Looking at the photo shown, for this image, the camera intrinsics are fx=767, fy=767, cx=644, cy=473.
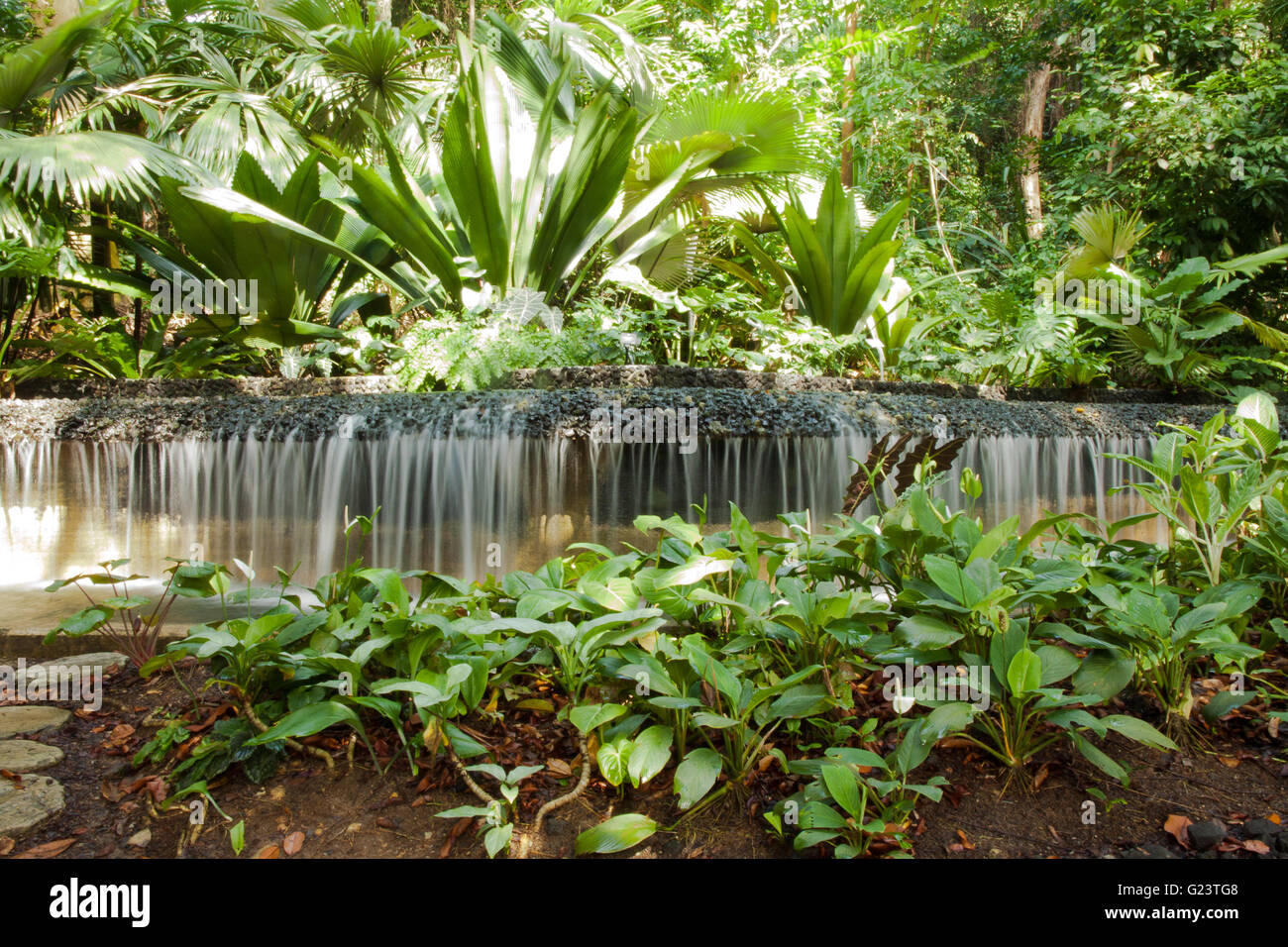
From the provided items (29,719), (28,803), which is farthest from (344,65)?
(28,803)

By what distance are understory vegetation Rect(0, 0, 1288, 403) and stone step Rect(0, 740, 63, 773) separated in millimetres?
2770

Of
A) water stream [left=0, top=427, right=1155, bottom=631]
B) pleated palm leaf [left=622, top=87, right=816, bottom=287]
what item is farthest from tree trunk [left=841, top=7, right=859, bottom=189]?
water stream [left=0, top=427, right=1155, bottom=631]

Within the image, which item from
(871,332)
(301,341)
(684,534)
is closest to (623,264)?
(871,332)

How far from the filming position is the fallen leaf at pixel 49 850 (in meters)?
1.26

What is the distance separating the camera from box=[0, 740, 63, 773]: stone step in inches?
60.7

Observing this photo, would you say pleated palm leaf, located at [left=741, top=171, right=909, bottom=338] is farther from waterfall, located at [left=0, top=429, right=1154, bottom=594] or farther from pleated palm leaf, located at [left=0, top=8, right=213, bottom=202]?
pleated palm leaf, located at [left=0, top=8, right=213, bottom=202]

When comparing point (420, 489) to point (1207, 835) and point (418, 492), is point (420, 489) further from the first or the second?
point (1207, 835)

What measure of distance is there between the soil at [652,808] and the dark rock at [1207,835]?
12 millimetres

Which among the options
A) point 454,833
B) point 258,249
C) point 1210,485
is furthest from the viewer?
point 258,249

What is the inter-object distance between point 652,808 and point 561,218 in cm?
489

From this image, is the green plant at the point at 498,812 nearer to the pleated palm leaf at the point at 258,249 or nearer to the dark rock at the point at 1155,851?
the dark rock at the point at 1155,851

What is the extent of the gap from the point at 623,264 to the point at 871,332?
207 centimetres

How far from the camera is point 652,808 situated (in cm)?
132

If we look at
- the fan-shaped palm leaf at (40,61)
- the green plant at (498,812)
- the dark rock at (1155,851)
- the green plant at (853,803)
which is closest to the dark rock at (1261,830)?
the dark rock at (1155,851)
